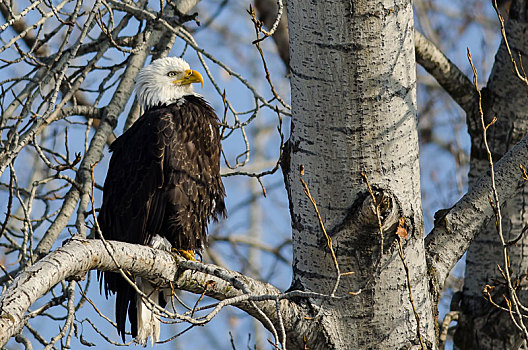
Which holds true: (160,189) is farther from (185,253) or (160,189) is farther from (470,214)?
(470,214)

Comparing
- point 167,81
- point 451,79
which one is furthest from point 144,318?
point 451,79

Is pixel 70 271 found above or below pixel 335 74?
below

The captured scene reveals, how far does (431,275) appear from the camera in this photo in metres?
2.76

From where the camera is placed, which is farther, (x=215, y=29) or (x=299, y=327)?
(x=215, y=29)

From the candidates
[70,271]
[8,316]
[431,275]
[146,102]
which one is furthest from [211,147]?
[8,316]

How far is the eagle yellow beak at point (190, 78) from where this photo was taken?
4.50m

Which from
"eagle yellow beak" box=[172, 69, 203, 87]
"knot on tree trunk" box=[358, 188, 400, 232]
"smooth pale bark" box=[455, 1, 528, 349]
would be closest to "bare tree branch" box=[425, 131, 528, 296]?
"knot on tree trunk" box=[358, 188, 400, 232]

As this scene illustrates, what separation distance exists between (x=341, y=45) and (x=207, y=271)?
0.84 metres

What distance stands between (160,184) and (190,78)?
0.92 meters

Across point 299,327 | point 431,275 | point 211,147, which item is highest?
point 211,147

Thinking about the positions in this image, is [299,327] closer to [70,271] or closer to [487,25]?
[70,271]

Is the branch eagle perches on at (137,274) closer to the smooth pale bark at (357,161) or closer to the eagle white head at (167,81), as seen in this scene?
the smooth pale bark at (357,161)

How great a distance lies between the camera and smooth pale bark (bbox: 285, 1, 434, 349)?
7.66 ft

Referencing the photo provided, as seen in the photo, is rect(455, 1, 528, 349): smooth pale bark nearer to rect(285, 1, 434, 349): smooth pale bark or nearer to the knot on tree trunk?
rect(285, 1, 434, 349): smooth pale bark
